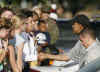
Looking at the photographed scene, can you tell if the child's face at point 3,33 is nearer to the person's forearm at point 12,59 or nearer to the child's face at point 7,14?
the person's forearm at point 12,59

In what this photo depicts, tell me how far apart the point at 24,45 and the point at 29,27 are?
326mm

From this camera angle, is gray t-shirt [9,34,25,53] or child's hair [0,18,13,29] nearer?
child's hair [0,18,13,29]

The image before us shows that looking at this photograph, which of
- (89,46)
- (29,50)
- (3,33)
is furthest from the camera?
(29,50)

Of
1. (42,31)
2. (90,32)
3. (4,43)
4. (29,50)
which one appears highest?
(42,31)

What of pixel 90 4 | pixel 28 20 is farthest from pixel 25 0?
pixel 28 20

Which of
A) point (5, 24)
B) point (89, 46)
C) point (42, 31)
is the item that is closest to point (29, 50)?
point (5, 24)

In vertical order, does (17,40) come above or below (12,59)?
above

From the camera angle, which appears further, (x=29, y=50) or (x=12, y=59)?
(x=29, y=50)

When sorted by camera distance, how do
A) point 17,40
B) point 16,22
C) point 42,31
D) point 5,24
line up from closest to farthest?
point 5,24 → point 17,40 → point 16,22 → point 42,31

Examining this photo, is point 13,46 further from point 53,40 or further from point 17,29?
point 53,40

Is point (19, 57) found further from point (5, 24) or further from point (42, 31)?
point (42, 31)

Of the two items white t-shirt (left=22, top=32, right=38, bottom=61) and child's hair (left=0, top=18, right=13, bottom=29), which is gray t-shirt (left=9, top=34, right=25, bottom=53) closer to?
white t-shirt (left=22, top=32, right=38, bottom=61)

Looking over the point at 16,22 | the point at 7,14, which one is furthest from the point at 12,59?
the point at 7,14

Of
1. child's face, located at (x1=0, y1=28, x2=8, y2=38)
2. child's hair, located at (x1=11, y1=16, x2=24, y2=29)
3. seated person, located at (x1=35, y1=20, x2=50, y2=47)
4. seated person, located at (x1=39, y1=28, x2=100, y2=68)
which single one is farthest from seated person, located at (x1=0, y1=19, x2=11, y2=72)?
seated person, located at (x1=35, y1=20, x2=50, y2=47)
